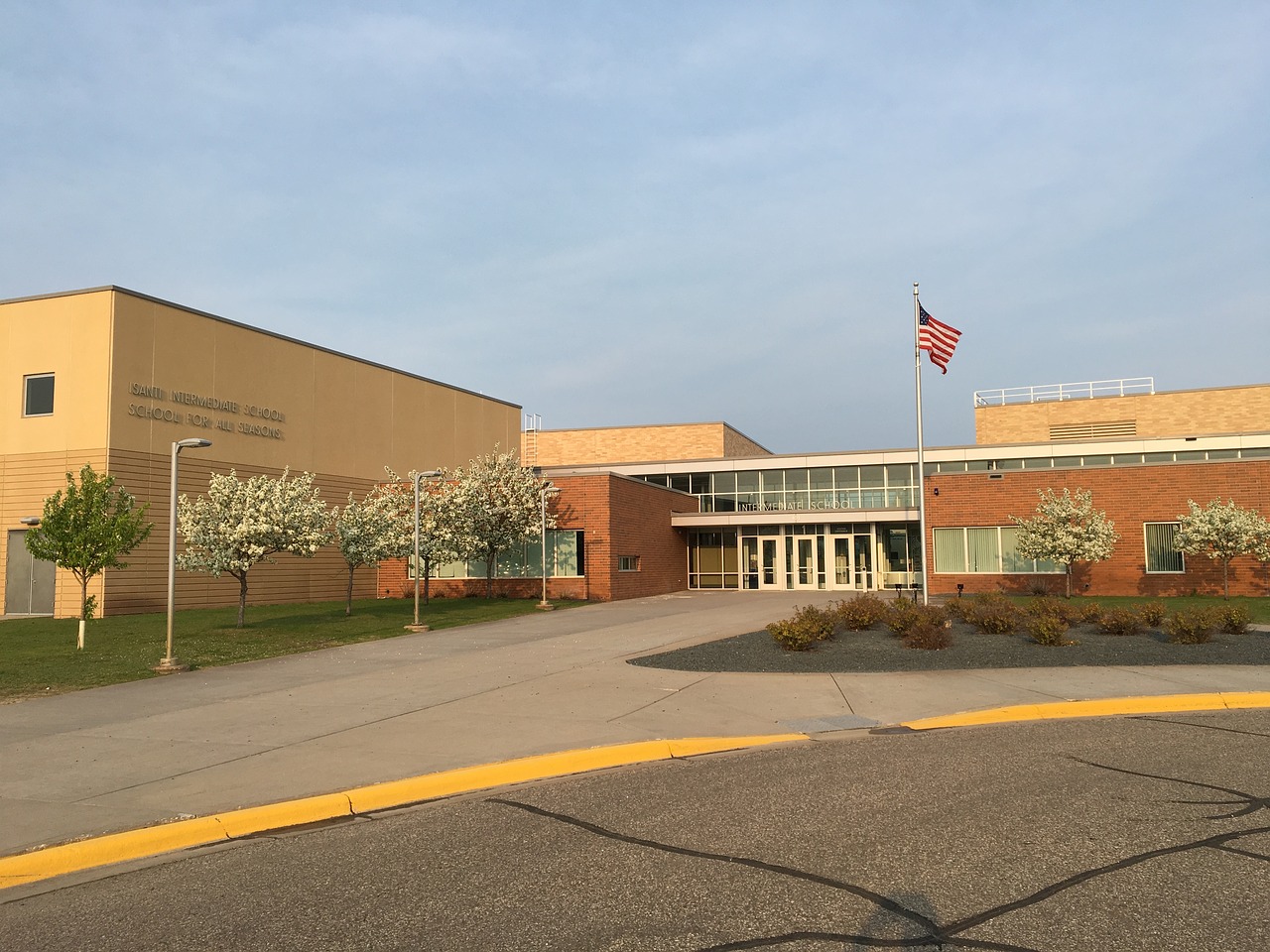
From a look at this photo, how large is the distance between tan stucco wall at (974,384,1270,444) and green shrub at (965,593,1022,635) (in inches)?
1281

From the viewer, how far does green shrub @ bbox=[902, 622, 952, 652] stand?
1591cm

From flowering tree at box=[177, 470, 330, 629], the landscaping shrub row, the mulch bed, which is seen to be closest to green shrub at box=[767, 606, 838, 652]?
the landscaping shrub row

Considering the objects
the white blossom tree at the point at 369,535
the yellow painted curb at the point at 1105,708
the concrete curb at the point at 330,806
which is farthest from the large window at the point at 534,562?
the concrete curb at the point at 330,806

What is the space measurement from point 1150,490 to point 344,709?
95.5 feet

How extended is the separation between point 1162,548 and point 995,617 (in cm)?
1754

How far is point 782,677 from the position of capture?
45.4ft

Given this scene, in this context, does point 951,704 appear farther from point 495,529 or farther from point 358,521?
point 495,529

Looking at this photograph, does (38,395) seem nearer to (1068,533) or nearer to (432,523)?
(432,523)

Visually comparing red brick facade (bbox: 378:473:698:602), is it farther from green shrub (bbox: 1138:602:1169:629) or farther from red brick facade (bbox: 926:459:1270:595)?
green shrub (bbox: 1138:602:1169:629)

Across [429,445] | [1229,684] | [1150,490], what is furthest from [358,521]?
[1150,490]

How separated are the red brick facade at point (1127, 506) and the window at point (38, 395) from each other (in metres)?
29.9

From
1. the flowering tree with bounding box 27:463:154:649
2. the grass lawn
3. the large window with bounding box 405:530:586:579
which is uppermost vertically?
the flowering tree with bounding box 27:463:154:649

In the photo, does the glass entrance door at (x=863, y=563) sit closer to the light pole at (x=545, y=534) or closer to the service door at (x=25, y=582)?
the light pole at (x=545, y=534)

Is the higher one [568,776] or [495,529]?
[495,529]
